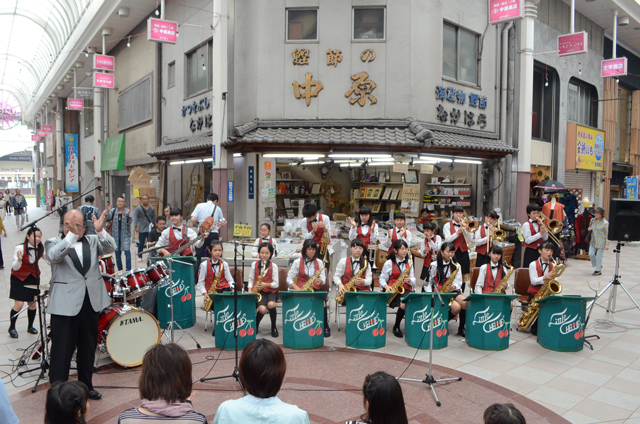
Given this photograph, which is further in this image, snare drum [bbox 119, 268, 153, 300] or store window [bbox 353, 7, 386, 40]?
store window [bbox 353, 7, 386, 40]

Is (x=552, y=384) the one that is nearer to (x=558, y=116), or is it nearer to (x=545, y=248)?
(x=545, y=248)

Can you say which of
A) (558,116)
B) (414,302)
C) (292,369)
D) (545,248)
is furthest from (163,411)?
(558,116)

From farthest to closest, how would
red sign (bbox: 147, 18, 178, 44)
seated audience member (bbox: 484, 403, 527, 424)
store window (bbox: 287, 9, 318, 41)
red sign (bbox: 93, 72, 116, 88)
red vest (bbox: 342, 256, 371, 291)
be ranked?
1. red sign (bbox: 93, 72, 116, 88)
2. store window (bbox: 287, 9, 318, 41)
3. red sign (bbox: 147, 18, 178, 44)
4. red vest (bbox: 342, 256, 371, 291)
5. seated audience member (bbox: 484, 403, 527, 424)

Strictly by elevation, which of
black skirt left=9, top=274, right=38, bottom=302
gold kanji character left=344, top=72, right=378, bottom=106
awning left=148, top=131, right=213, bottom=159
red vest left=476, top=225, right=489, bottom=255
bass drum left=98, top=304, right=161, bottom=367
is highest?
gold kanji character left=344, top=72, right=378, bottom=106

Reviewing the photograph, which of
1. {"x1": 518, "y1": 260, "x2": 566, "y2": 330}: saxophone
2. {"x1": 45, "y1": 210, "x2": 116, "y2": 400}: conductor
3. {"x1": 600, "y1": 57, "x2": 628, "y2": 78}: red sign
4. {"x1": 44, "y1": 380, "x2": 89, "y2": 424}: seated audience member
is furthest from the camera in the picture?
{"x1": 600, "y1": 57, "x2": 628, "y2": 78}: red sign

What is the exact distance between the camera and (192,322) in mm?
7629

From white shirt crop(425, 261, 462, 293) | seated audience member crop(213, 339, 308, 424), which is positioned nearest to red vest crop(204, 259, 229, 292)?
white shirt crop(425, 261, 462, 293)

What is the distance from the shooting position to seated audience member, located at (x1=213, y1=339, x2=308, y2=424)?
91.2 inches

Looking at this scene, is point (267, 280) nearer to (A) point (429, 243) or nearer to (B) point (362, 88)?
(A) point (429, 243)

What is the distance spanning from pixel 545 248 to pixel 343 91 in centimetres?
666

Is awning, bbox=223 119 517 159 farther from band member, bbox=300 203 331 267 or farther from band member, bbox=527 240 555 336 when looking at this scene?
band member, bbox=527 240 555 336

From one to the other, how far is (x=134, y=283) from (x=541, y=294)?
19.4ft

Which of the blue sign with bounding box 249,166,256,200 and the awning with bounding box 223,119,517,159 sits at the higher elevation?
the awning with bounding box 223,119,517,159

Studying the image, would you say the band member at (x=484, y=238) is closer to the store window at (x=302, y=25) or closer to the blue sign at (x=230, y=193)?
the blue sign at (x=230, y=193)
